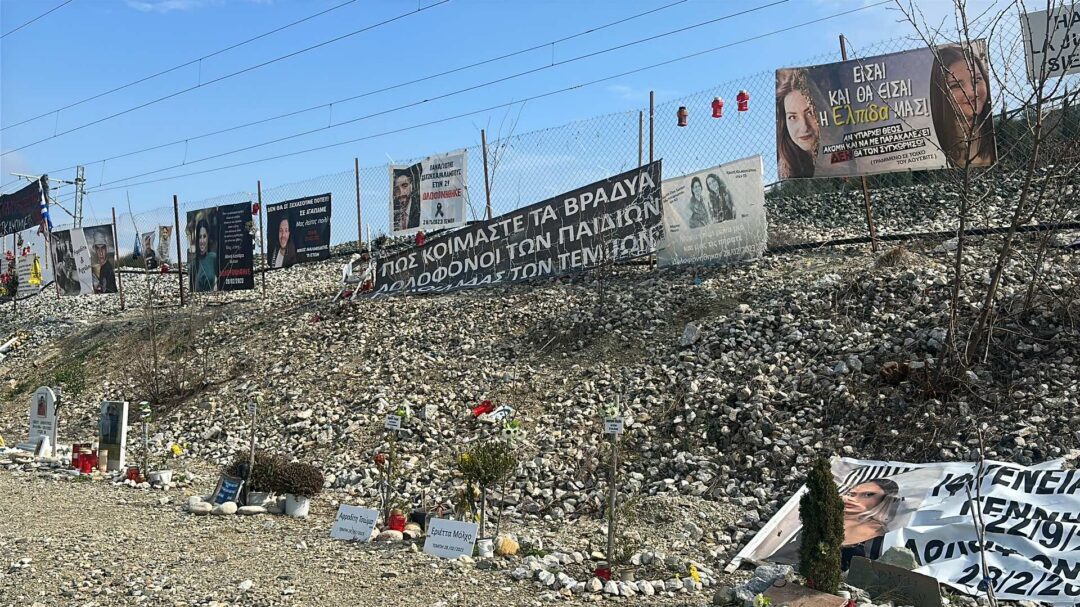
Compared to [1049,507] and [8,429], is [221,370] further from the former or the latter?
[1049,507]

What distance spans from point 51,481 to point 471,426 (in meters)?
4.73

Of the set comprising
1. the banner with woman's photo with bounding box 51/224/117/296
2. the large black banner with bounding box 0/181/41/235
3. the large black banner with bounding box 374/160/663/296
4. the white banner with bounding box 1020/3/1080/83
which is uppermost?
the large black banner with bounding box 0/181/41/235

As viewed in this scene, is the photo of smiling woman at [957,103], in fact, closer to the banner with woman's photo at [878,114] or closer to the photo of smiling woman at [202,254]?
the banner with woman's photo at [878,114]

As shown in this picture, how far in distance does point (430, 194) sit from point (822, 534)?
12.5m

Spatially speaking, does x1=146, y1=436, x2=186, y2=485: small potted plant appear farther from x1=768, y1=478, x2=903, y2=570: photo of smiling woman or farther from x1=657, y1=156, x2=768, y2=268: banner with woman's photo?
x1=657, y1=156, x2=768, y2=268: banner with woman's photo

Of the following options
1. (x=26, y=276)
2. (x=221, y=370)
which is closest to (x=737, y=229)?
(x=221, y=370)

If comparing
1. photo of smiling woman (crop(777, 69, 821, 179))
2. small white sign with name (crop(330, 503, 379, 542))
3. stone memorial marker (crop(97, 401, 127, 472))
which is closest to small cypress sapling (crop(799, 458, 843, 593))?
small white sign with name (crop(330, 503, 379, 542))

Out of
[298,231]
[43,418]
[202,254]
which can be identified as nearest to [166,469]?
[43,418]

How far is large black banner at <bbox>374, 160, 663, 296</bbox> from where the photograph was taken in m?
13.4

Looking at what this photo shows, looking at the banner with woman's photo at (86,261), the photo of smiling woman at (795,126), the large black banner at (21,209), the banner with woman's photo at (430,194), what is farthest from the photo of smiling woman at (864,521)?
the large black banner at (21,209)

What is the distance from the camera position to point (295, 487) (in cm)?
837

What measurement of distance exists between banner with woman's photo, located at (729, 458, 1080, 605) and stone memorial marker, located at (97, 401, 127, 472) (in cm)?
756

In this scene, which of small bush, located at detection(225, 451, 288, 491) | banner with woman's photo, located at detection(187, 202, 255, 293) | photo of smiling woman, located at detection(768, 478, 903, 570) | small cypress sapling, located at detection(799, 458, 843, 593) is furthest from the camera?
banner with woman's photo, located at detection(187, 202, 255, 293)

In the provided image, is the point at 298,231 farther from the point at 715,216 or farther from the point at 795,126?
the point at 795,126
